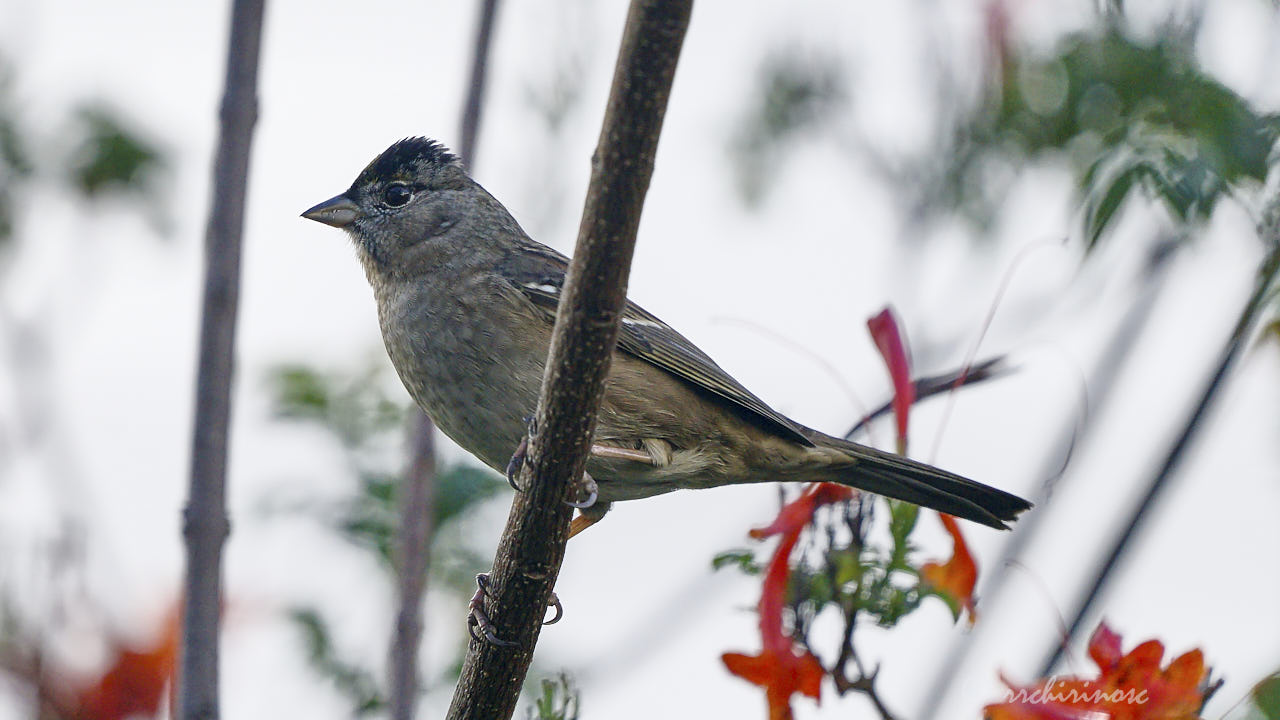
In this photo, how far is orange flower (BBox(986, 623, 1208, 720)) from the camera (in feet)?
7.75

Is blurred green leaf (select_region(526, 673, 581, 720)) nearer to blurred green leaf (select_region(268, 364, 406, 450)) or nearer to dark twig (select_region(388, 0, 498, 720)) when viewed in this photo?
dark twig (select_region(388, 0, 498, 720))

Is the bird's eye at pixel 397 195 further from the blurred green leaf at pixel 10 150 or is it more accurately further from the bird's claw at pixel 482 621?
the bird's claw at pixel 482 621

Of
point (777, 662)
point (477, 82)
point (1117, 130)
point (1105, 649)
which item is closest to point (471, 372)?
point (477, 82)

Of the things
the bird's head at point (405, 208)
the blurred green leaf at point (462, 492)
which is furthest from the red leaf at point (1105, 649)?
the bird's head at point (405, 208)

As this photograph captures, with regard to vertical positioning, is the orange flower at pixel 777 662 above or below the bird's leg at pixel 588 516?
above

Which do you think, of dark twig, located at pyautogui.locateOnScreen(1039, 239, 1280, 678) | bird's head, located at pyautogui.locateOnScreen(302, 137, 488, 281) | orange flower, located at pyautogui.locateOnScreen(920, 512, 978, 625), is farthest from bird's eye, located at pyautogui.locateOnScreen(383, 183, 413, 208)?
dark twig, located at pyautogui.locateOnScreen(1039, 239, 1280, 678)

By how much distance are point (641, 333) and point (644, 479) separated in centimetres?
53

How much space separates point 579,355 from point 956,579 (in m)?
1.02

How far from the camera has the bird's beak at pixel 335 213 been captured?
16.1 ft

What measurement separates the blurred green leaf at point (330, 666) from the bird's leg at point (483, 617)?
3.33ft

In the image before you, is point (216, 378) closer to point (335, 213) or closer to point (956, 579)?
point (956, 579)

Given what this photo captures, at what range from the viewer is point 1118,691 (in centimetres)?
248

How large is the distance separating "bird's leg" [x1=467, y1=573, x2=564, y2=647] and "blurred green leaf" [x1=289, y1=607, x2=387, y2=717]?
102 centimetres

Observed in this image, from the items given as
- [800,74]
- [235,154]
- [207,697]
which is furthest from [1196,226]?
[800,74]
